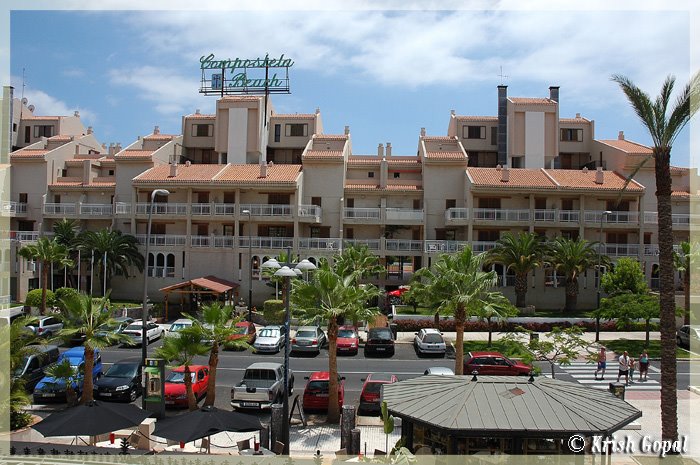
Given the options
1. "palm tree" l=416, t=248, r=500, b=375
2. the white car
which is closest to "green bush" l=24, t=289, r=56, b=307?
the white car

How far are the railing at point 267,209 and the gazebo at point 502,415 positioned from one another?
34.3m

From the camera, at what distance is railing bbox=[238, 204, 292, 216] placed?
4722 cm

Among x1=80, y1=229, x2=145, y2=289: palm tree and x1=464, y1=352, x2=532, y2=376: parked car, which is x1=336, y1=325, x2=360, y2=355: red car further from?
x1=80, y1=229, x2=145, y2=289: palm tree

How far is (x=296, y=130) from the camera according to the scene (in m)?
59.2

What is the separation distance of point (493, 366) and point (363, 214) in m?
24.9

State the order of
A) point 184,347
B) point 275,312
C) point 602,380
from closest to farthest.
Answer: point 184,347, point 602,380, point 275,312

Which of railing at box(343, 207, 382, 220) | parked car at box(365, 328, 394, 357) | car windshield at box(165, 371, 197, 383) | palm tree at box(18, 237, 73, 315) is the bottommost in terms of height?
parked car at box(365, 328, 394, 357)

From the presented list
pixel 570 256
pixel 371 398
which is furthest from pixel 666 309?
pixel 570 256

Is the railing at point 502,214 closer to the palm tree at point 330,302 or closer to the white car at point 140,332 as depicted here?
the white car at point 140,332

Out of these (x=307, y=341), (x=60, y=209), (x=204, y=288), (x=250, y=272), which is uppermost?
(x=60, y=209)

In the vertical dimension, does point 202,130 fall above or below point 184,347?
above

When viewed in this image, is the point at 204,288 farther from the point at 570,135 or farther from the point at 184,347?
the point at 570,135

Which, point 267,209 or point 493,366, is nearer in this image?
point 493,366

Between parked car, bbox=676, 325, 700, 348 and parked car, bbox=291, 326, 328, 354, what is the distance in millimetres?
19950
